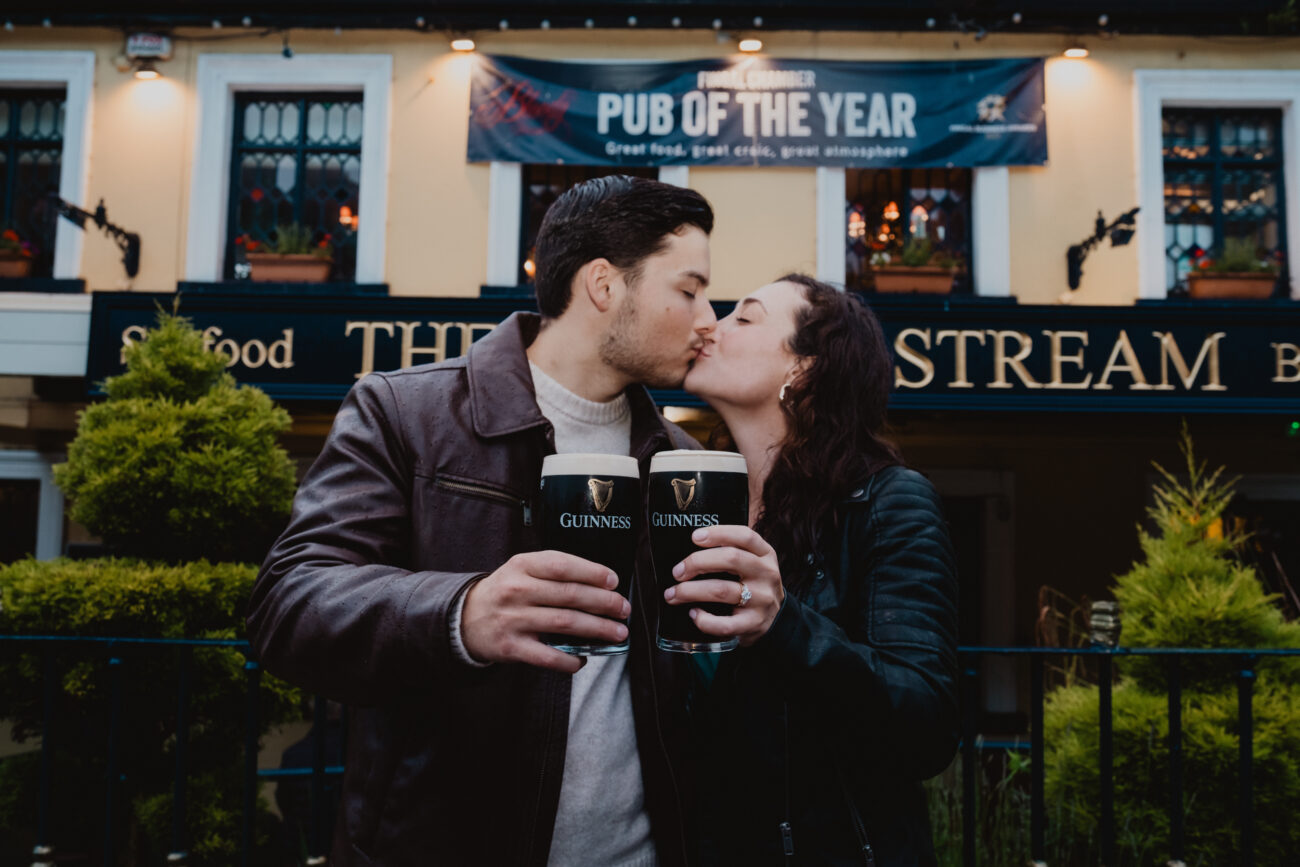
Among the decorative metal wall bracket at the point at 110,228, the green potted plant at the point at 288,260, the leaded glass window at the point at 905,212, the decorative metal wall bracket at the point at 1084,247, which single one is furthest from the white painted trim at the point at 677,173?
the decorative metal wall bracket at the point at 110,228

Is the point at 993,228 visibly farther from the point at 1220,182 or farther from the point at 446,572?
the point at 446,572

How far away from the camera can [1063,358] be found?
6359 millimetres

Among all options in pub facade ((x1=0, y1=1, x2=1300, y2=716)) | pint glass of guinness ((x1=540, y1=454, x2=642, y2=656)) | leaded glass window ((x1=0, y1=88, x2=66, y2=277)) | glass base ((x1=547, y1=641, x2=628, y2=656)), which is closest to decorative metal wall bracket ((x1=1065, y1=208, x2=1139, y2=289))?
pub facade ((x1=0, y1=1, x2=1300, y2=716))

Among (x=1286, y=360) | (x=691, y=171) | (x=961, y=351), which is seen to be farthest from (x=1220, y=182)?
(x=691, y=171)

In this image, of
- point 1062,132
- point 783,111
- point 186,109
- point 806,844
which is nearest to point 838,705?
point 806,844

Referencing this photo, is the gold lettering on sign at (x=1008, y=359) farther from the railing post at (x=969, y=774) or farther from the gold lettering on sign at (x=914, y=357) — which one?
the railing post at (x=969, y=774)

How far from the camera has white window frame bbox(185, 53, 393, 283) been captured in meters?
7.52

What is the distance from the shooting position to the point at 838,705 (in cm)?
130

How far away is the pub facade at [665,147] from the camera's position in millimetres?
7395

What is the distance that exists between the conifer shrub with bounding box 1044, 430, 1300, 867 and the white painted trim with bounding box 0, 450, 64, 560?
884cm

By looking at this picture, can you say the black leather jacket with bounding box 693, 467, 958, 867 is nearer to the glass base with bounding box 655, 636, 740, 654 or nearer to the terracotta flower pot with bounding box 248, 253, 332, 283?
the glass base with bounding box 655, 636, 740, 654

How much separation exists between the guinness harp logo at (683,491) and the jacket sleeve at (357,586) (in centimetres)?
30

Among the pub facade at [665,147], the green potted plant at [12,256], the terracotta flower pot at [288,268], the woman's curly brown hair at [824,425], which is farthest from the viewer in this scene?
the green potted plant at [12,256]

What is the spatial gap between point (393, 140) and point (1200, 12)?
7.54m
